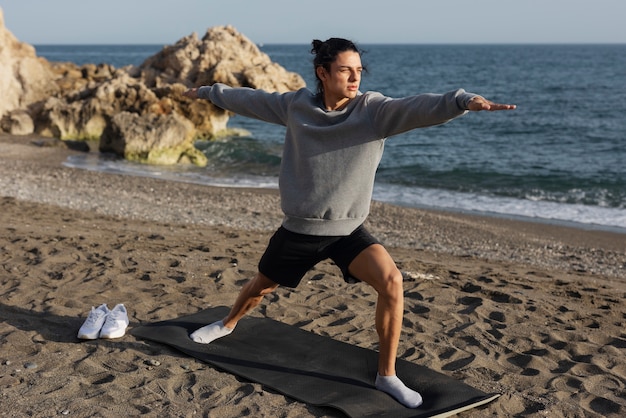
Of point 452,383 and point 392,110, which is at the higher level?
point 392,110

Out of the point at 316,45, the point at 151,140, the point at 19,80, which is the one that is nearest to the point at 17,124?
the point at 19,80

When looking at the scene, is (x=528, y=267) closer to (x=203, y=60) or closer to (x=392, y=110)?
(x=392, y=110)

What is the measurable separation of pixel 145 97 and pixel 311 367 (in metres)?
21.3

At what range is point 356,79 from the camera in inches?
177

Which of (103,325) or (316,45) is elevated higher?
(316,45)

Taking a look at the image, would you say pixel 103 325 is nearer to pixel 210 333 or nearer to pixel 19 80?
pixel 210 333

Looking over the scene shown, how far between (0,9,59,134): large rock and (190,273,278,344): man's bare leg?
20.4 m

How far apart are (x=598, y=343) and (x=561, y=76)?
2437 inches

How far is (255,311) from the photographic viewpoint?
638cm

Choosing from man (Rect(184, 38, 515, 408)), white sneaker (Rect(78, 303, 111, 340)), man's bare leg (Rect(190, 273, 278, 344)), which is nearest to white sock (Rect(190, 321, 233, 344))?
man's bare leg (Rect(190, 273, 278, 344))

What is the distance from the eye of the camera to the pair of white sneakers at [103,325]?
536 cm

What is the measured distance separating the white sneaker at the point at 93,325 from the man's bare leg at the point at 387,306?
206cm

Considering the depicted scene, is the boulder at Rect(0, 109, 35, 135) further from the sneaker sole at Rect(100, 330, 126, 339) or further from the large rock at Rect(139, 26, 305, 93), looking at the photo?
the sneaker sole at Rect(100, 330, 126, 339)

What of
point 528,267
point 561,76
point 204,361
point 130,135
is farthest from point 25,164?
point 561,76
